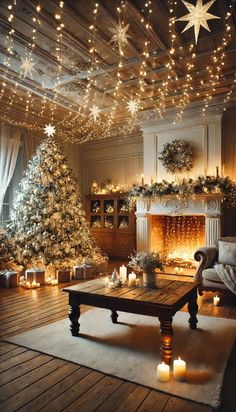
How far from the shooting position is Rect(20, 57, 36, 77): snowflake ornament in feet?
13.9

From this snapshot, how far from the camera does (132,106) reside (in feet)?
19.6

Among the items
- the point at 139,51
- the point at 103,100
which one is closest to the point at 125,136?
the point at 103,100

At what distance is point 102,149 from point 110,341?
6.46 metres

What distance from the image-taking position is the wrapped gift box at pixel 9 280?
492 centimetres

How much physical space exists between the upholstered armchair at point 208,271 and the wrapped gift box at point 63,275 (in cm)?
228

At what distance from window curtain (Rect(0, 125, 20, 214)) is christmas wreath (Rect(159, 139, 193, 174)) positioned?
3402mm

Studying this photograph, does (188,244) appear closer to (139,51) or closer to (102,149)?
(102,149)

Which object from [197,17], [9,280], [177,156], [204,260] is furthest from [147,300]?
[177,156]

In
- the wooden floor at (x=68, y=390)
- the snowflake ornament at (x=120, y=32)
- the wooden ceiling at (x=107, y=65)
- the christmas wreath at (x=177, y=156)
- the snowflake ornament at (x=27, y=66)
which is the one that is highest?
the wooden ceiling at (x=107, y=65)

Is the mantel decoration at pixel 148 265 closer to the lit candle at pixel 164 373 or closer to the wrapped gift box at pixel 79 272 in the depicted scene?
the lit candle at pixel 164 373

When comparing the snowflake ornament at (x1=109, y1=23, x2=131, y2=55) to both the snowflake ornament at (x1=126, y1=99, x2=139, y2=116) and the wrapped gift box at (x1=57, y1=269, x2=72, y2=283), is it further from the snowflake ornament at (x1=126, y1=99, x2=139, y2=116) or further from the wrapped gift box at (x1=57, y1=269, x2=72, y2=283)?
the wrapped gift box at (x1=57, y1=269, x2=72, y2=283)

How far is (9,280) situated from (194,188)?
3.96 metres

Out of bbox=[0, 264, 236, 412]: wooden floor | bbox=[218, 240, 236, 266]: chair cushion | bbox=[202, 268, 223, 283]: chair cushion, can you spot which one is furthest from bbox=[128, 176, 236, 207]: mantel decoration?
bbox=[0, 264, 236, 412]: wooden floor

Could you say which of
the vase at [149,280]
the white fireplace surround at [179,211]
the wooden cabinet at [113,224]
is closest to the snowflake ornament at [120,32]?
the vase at [149,280]
